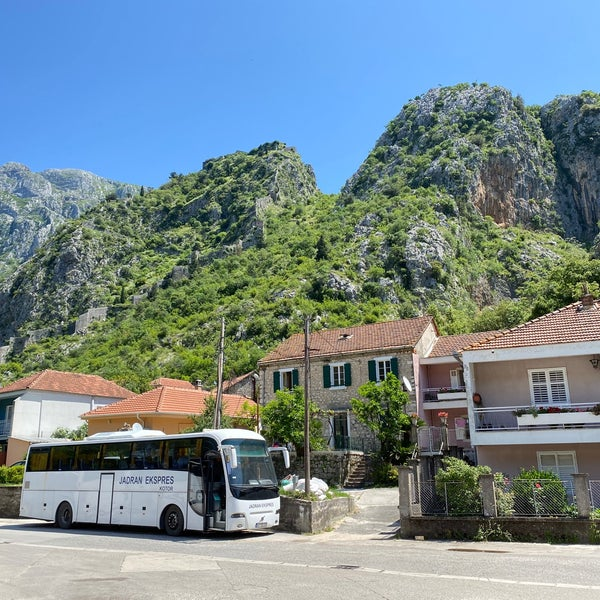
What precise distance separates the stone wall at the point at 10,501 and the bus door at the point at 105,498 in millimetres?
8335

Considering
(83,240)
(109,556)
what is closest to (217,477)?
(109,556)

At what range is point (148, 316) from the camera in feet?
308

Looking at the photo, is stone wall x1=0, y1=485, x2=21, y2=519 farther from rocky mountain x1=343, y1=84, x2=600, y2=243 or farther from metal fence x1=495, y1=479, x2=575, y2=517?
rocky mountain x1=343, y1=84, x2=600, y2=243

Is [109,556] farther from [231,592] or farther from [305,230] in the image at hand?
[305,230]

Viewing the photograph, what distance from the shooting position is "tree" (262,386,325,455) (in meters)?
27.8

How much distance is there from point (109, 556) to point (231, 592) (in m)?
5.47

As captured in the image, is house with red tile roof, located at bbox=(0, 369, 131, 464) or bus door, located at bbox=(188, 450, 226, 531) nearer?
bus door, located at bbox=(188, 450, 226, 531)

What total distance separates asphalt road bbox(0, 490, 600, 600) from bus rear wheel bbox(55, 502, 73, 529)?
2.80 meters

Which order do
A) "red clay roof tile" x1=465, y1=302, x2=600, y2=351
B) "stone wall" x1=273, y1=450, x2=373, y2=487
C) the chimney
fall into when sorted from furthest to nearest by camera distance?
"stone wall" x1=273, y1=450, x2=373, y2=487, the chimney, "red clay roof tile" x1=465, y1=302, x2=600, y2=351

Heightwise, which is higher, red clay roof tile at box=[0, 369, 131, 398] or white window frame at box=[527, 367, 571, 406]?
red clay roof tile at box=[0, 369, 131, 398]

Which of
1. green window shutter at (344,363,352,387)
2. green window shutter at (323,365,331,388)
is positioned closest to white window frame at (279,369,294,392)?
green window shutter at (323,365,331,388)

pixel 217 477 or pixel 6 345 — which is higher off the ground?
pixel 6 345

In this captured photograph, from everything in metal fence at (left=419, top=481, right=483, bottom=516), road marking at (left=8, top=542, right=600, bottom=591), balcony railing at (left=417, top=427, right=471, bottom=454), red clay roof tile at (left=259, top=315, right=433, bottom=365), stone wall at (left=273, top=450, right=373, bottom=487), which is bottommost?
road marking at (left=8, top=542, right=600, bottom=591)

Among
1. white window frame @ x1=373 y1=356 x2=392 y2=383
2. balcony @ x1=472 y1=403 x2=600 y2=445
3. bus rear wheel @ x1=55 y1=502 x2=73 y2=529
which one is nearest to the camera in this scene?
balcony @ x1=472 y1=403 x2=600 y2=445
